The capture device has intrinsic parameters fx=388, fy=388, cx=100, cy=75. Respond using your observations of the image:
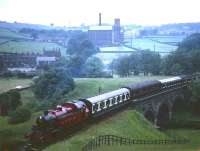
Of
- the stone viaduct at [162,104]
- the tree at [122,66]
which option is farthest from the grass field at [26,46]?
the tree at [122,66]

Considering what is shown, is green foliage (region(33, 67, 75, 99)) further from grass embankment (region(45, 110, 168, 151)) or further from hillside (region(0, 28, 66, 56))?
grass embankment (region(45, 110, 168, 151))

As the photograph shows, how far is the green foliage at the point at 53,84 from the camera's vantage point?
5244 centimetres

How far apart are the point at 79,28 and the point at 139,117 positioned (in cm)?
2788

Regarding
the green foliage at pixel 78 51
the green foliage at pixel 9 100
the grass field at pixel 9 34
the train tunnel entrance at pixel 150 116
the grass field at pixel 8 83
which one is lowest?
the train tunnel entrance at pixel 150 116

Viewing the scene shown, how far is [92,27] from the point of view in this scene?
239 ft

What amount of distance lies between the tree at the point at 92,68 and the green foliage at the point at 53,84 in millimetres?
10692

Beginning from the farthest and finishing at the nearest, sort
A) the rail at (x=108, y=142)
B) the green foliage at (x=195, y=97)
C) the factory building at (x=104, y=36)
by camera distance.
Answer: the factory building at (x=104, y=36), the green foliage at (x=195, y=97), the rail at (x=108, y=142)

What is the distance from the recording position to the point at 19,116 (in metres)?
42.4

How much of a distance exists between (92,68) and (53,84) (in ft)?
45.8

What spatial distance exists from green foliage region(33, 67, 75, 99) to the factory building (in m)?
15.8

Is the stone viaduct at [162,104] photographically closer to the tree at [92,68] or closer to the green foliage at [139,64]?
the green foliage at [139,64]

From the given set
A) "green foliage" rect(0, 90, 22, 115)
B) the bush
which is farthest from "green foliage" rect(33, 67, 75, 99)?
the bush

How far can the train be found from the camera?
30.8 metres

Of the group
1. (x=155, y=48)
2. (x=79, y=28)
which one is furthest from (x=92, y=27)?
(x=155, y=48)
